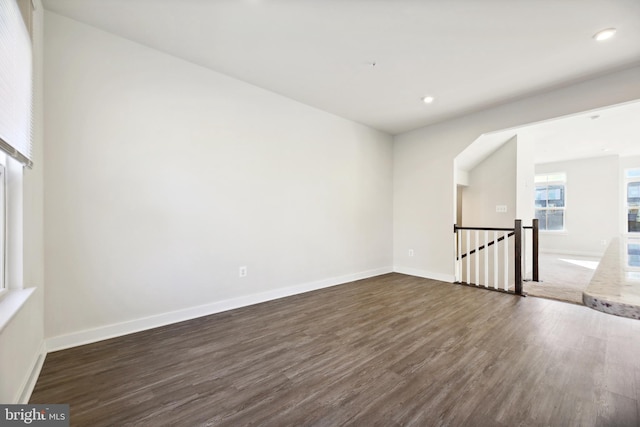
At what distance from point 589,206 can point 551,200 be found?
0.90 m

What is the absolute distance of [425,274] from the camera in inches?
185

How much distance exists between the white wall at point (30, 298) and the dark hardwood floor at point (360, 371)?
167 mm

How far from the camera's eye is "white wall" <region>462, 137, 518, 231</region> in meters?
5.01

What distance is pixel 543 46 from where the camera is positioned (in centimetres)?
244

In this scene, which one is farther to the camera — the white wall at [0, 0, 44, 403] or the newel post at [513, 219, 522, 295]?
the newel post at [513, 219, 522, 295]

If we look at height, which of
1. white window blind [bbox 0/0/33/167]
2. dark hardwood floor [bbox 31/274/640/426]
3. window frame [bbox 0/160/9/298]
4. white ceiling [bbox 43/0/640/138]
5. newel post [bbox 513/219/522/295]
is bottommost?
dark hardwood floor [bbox 31/274/640/426]

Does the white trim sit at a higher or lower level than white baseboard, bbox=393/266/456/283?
lower

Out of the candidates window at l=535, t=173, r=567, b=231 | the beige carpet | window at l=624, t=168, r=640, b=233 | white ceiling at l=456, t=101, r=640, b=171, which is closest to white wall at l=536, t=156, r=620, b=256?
window at l=535, t=173, r=567, b=231

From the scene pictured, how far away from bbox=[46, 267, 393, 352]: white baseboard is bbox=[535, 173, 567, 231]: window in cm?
869

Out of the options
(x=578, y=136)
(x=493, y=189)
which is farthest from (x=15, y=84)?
(x=578, y=136)

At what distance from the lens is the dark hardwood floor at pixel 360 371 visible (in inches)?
57.2

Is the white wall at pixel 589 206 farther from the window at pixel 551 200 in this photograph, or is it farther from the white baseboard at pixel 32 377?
the white baseboard at pixel 32 377

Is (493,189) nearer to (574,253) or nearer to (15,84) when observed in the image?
(574,253)

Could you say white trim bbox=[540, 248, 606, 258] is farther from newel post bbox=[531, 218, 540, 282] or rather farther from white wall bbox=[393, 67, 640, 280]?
white wall bbox=[393, 67, 640, 280]
